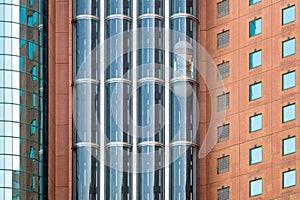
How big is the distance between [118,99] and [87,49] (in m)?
4.64

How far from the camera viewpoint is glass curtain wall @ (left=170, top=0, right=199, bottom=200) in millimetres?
131250

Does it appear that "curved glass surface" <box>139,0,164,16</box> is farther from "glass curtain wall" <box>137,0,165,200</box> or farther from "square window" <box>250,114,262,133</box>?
"square window" <box>250,114,262,133</box>

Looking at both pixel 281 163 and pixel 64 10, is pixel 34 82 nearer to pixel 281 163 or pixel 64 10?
pixel 64 10

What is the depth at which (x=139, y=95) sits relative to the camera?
132375 mm

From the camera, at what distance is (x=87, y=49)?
133250 mm

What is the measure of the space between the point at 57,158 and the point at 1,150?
5893 millimetres

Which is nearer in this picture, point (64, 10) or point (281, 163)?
point (281, 163)

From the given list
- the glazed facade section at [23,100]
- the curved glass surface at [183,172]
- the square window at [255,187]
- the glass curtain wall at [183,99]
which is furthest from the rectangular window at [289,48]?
the glazed facade section at [23,100]

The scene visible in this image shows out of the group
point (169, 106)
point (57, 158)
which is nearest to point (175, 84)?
point (169, 106)

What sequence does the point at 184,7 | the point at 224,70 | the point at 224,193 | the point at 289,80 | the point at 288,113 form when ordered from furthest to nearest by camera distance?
the point at 184,7, the point at 224,70, the point at 224,193, the point at 289,80, the point at 288,113

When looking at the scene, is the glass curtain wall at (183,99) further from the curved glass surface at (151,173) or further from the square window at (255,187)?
the square window at (255,187)

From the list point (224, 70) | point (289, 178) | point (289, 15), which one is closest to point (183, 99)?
point (224, 70)

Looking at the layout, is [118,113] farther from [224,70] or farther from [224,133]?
[224,70]

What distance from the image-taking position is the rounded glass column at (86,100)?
130 meters
